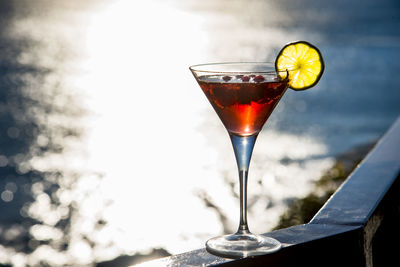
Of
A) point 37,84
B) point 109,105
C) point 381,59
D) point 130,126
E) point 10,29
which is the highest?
point 10,29

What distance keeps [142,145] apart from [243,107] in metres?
12.0

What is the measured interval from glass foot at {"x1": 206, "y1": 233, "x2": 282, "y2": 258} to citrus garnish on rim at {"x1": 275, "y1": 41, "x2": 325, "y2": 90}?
0.56m

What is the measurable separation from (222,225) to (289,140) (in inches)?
253

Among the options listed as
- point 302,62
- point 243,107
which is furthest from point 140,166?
point 243,107

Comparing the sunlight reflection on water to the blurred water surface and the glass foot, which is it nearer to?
the blurred water surface

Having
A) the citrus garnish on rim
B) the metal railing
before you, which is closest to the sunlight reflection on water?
the metal railing

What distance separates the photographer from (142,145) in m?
13.8

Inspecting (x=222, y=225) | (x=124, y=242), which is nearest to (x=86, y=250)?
(x=124, y=242)

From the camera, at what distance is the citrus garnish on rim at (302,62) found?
212cm

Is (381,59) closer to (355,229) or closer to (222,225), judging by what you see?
(222,225)

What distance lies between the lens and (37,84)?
23.0 metres

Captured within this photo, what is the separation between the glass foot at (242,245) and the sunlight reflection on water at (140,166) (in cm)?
665

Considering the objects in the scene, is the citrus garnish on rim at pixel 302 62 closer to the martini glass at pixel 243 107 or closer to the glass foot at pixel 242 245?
the martini glass at pixel 243 107

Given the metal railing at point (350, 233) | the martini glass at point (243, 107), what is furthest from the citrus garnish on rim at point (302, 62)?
the metal railing at point (350, 233)
